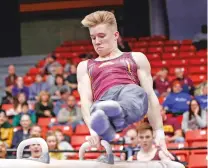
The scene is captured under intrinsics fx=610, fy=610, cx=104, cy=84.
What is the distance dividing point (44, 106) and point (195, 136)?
9.89 ft

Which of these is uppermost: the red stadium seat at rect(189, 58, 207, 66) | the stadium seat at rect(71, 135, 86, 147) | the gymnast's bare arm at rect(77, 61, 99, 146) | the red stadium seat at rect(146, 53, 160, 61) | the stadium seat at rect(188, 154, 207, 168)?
the red stadium seat at rect(146, 53, 160, 61)

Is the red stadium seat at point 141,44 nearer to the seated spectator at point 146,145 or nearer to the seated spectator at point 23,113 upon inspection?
the seated spectator at point 23,113

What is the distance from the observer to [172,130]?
354 inches

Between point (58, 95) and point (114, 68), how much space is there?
715 centimetres

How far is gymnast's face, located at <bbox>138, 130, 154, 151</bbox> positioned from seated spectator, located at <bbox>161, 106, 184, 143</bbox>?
2.73 meters

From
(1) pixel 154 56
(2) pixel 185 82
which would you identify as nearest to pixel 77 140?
(2) pixel 185 82

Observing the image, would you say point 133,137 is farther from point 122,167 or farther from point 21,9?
point 21,9

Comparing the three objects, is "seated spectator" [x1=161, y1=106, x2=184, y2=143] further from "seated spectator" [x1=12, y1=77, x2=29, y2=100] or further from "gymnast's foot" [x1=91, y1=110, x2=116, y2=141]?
"gymnast's foot" [x1=91, y1=110, x2=116, y2=141]

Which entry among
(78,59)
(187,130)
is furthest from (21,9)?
(187,130)

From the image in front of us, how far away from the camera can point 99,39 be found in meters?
4.38

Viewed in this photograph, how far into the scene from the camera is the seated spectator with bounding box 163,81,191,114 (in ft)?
32.7

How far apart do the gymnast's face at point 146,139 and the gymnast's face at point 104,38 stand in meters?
1.50

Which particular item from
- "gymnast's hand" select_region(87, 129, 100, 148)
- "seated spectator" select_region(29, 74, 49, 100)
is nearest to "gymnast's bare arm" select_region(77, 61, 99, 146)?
"gymnast's hand" select_region(87, 129, 100, 148)

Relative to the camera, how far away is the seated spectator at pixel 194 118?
9016 millimetres
